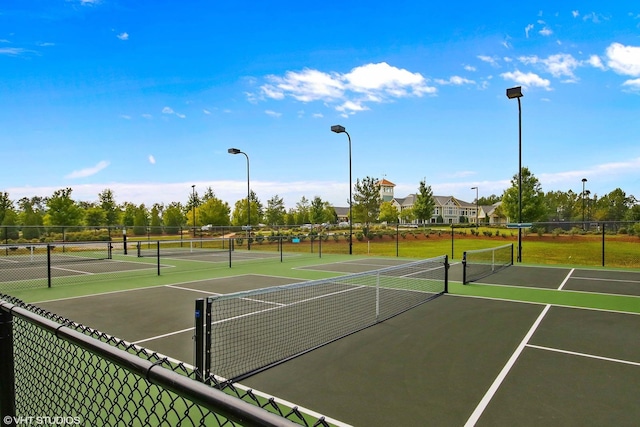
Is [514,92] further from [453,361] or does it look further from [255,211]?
[255,211]

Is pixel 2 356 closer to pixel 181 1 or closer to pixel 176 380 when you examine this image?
pixel 176 380

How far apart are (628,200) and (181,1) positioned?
305 feet

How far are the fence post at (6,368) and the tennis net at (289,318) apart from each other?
2348 millimetres

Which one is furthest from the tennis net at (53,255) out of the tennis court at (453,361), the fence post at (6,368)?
the fence post at (6,368)

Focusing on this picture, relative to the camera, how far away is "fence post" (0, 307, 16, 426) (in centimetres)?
231

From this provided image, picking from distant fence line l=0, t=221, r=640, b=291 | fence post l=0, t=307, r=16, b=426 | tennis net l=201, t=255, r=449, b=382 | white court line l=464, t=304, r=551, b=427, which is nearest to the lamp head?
distant fence line l=0, t=221, r=640, b=291

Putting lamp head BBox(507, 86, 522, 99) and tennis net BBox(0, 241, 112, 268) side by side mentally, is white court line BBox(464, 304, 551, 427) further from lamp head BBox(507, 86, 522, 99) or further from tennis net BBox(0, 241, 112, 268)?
tennis net BBox(0, 241, 112, 268)

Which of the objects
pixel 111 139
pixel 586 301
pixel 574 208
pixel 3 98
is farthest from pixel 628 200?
pixel 3 98

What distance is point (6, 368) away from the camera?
7.66ft

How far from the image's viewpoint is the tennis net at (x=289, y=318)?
18.7 ft

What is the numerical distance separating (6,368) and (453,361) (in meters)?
5.54

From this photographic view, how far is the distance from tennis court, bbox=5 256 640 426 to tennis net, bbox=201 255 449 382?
30 centimetres

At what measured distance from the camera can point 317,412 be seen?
14.1ft

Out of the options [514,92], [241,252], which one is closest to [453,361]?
[514,92]
